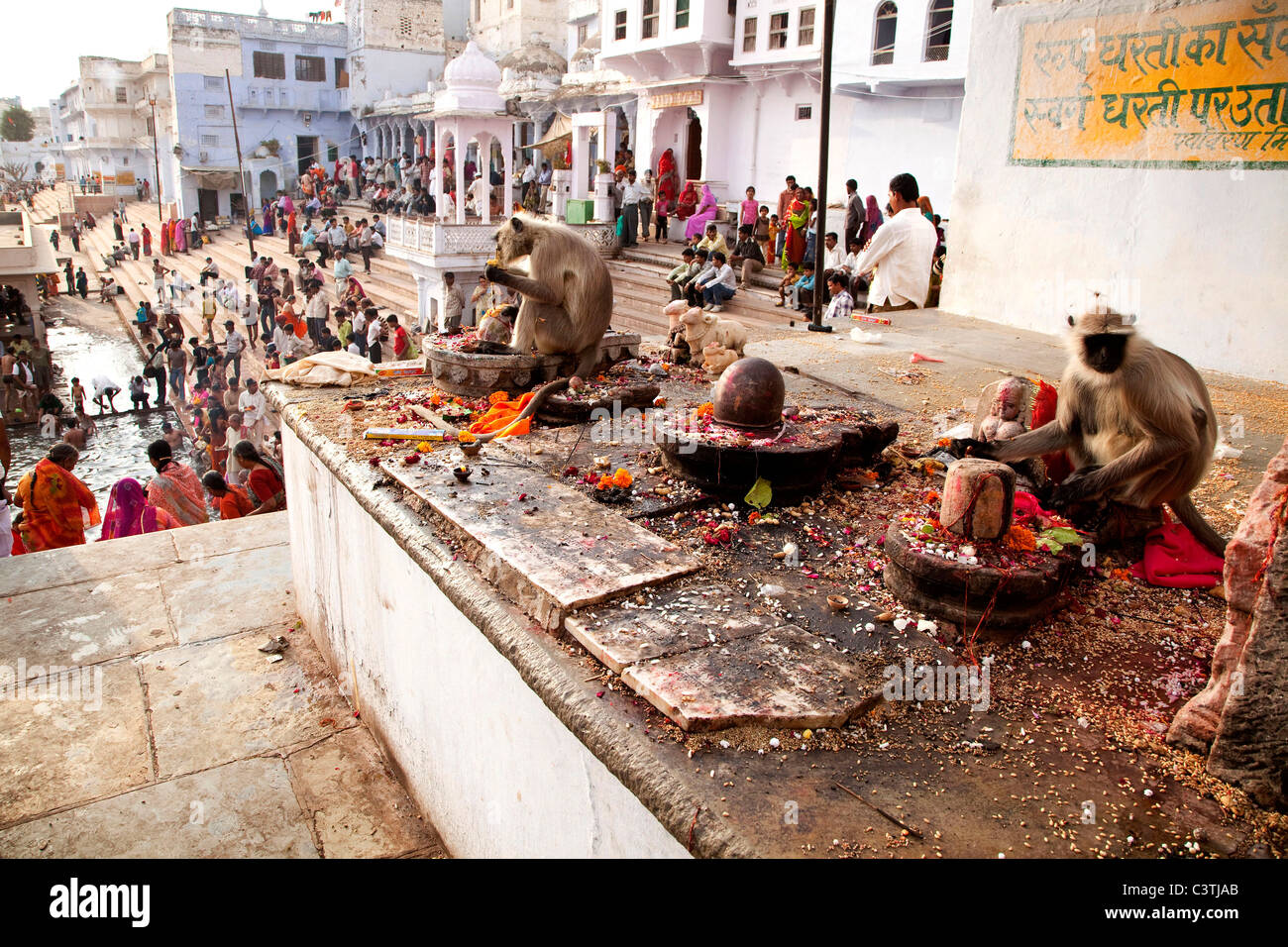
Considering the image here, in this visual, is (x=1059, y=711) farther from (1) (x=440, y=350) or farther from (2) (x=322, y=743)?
(1) (x=440, y=350)

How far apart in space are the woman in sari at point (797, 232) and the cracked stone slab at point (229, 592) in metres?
10.6

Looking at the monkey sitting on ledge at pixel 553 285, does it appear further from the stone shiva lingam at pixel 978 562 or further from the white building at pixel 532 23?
the white building at pixel 532 23

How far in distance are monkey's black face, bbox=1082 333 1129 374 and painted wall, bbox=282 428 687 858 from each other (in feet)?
9.55

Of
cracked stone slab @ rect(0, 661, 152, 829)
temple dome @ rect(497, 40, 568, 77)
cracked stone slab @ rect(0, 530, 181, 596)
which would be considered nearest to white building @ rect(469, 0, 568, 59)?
temple dome @ rect(497, 40, 568, 77)

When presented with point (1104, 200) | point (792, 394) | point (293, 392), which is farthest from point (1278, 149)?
point (293, 392)

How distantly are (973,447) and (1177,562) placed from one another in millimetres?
1068

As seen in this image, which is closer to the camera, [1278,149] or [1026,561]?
[1026,561]

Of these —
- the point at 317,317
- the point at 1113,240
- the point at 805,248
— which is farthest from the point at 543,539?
the point at 317,317

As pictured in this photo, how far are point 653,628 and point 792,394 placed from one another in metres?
3.65

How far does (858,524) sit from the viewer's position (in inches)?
176

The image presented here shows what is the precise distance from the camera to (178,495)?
28.9 feet

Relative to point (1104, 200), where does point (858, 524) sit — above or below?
below

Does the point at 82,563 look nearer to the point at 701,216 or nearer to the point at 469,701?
the point at 469,701

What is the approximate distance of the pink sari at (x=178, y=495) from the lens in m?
8.69
